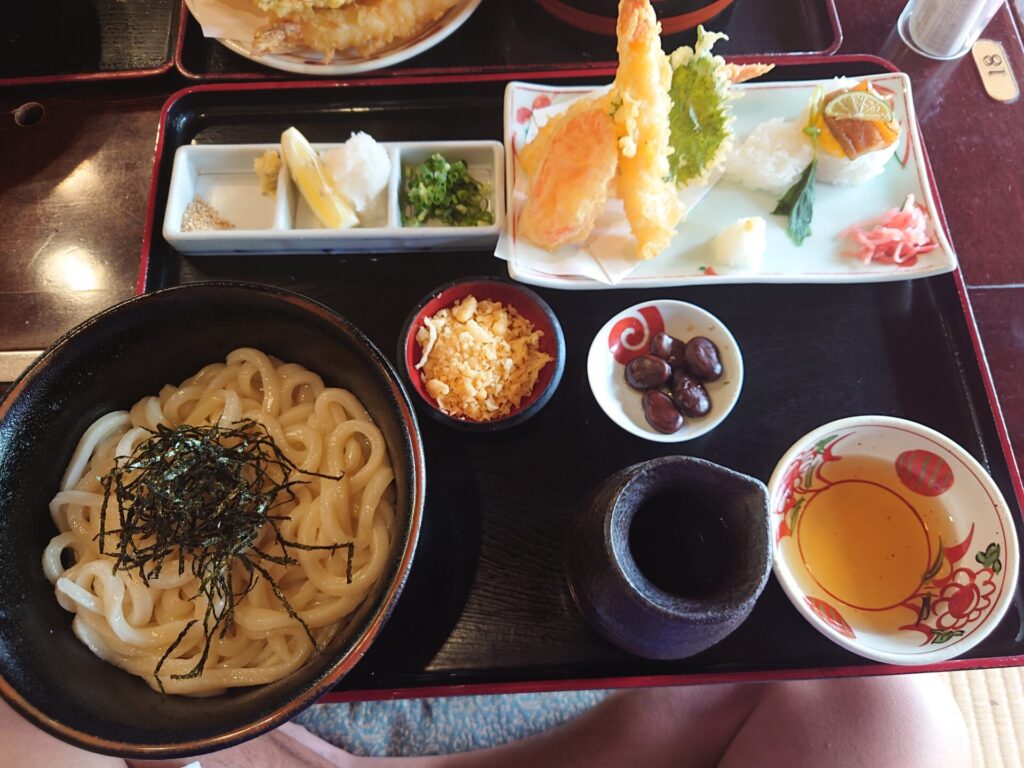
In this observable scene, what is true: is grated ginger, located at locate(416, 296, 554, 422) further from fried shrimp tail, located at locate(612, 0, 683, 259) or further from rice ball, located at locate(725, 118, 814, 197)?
rice ball, located at locate(725, 118, 814, 197)

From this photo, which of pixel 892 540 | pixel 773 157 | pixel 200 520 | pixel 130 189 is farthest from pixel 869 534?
pixel 130 189

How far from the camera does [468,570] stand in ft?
4.81

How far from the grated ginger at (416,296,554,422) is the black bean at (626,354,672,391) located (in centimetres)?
21

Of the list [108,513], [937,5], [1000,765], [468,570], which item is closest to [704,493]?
[468,570]

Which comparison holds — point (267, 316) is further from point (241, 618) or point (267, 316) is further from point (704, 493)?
point (704, 493)

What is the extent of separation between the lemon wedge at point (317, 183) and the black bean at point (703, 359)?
2.98ft

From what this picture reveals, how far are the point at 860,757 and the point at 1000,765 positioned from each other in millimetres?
734

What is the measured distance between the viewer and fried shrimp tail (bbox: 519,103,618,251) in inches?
66.5

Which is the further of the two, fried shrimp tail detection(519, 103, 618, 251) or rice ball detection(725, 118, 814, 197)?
rice ball detection(725, 118, 814, 197)

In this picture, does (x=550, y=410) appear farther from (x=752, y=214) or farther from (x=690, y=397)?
(x=752, y=214)

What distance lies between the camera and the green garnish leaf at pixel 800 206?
5.89 feet

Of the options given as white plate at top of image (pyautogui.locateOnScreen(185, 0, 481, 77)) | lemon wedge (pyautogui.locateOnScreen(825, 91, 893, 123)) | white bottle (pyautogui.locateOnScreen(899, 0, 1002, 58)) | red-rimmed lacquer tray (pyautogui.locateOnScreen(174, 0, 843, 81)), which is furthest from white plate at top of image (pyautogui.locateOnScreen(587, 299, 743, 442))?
white bottle (pyautogui.locateOnScreen(899, 0, 1002, 58))

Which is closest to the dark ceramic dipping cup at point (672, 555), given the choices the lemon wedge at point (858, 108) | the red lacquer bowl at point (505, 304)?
the red lacquer bowl at point (505, 304)

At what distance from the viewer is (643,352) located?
1657 mm
